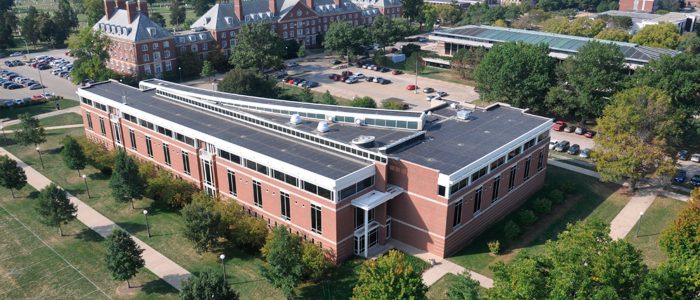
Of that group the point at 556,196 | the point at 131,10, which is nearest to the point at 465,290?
the point at 556,196

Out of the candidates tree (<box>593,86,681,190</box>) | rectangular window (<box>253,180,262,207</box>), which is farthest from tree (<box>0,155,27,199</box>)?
tree (<box>593,86,681,190</box>)

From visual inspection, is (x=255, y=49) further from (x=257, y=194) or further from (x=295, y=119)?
(x=257, y=194)

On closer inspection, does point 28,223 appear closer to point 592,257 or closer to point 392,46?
point 592,257

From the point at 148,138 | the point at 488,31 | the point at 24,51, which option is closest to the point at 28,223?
the point at 148,138

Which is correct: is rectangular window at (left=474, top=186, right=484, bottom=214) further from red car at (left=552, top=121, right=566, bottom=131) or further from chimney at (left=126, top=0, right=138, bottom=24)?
chimney at (left=126, top=0, right=138, bottom=24)

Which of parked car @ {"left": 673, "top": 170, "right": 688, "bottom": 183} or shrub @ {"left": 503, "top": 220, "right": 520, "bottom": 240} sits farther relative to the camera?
parked car @ {"left": 673, "top": 170, "right": 688, "bottom": 183}

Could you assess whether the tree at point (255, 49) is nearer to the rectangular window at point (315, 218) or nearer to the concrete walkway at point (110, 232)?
the concrete walkway at point (110, 232)
